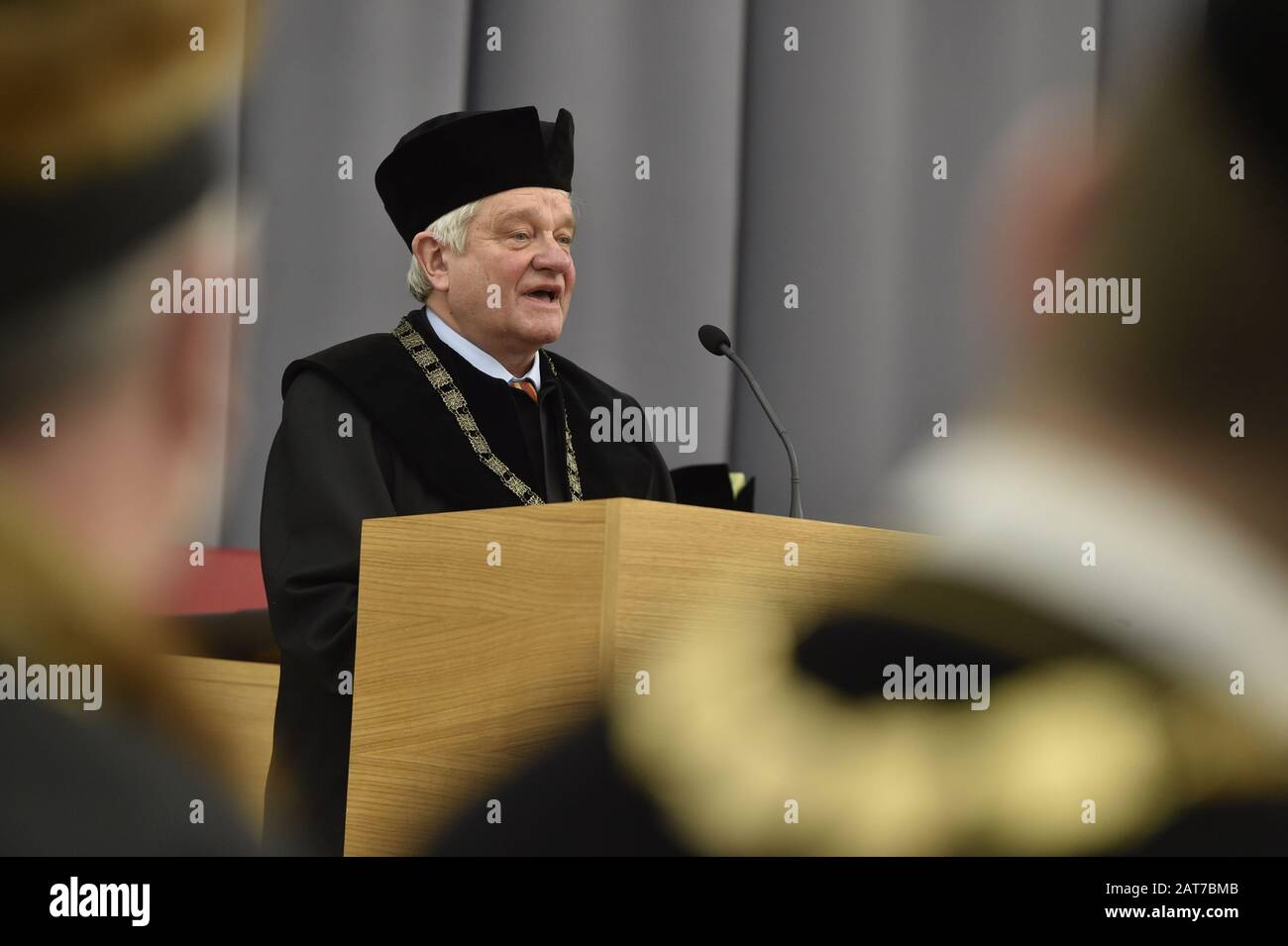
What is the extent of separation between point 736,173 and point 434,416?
196 centimetres

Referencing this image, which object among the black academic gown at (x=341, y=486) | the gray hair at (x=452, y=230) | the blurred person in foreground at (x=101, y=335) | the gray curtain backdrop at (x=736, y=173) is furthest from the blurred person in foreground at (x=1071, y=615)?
the blurred person in foreground at (x=101, y=335)

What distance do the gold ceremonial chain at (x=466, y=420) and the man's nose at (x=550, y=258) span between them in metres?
0.25

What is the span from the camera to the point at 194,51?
12.7ft

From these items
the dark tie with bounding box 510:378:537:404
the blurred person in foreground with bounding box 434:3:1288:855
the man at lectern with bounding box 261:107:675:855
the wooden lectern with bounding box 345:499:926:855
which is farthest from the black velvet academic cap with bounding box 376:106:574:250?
the blurred person in foreground with bounding box 434:3:1288:855

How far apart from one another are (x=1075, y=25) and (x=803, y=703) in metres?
3.21

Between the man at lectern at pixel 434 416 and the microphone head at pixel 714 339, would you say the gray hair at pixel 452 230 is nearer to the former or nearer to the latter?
the man at lectern at pixel 434 416

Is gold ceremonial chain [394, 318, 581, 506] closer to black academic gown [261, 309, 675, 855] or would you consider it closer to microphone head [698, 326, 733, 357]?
black academic gown [261, 309, 675, 855]

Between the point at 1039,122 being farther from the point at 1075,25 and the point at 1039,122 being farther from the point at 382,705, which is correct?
the point at 382,705

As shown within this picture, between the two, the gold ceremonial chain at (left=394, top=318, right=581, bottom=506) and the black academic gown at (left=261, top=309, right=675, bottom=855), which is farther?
the gold ceremonial chain at (left=394, top=318, right=581, bottom=506)

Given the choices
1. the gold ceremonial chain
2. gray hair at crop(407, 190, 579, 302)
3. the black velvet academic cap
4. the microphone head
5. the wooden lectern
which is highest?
the black velvet academic cap

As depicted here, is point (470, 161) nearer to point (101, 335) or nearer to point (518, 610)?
point (518, 610)

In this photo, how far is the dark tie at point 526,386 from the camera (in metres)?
2.65

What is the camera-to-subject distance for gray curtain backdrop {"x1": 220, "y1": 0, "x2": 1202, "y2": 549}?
3.92m

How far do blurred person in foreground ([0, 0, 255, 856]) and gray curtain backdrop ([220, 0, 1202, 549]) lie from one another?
0.67ft
